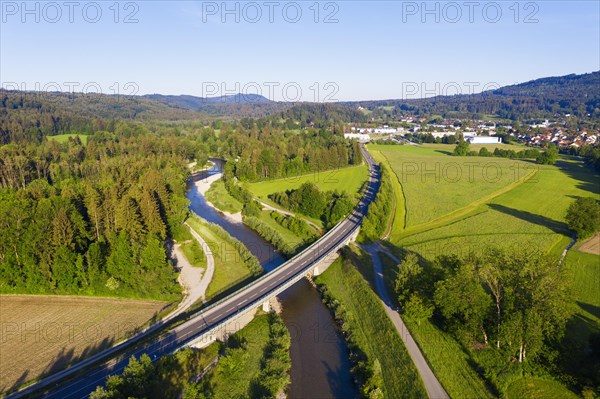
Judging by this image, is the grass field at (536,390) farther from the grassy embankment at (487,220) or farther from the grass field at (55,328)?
the grass field at (55,328)

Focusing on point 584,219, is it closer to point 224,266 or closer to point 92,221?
point 224,266

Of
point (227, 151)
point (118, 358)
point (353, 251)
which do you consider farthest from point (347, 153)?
point (118, 358)

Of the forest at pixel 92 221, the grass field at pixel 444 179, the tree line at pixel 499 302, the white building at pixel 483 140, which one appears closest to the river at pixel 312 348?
the tree line at pixel 499 302

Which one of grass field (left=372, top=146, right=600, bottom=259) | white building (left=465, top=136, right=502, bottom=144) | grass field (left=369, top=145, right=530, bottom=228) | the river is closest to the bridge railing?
the river

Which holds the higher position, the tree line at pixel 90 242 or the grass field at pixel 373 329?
the tree line at pixel 90 242

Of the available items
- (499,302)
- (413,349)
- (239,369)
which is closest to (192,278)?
(239,369)
